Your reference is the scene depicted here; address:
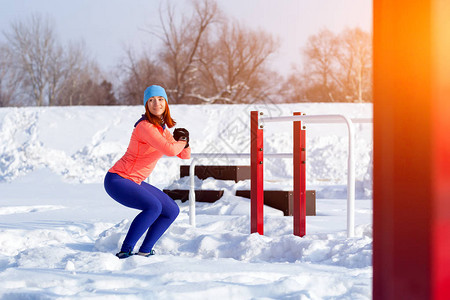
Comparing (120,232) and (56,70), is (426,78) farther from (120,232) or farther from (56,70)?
(56,70)

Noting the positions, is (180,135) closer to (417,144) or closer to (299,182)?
(299,182)

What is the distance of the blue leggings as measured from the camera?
3809 millimetres

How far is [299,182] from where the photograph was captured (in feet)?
15.7

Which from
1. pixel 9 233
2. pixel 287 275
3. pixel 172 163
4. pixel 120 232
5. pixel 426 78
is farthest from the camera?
pixel 172 163

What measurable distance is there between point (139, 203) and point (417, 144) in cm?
312

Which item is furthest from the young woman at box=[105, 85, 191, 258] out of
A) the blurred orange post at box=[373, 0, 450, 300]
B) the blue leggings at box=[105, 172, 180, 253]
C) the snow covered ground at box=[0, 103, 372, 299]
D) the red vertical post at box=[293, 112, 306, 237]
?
the blurred orange post at box=[373, 0, 450, 300]

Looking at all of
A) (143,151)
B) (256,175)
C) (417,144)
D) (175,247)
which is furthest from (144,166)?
(417,144)

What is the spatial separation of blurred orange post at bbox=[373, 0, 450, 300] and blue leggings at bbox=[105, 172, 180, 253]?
9.98 feet

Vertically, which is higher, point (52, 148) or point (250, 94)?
point (250, 94)

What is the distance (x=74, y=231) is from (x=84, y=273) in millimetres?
2398

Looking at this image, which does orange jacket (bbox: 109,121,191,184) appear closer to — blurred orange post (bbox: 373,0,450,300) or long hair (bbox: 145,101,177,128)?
long hair (bbox: 145,101,177,128)

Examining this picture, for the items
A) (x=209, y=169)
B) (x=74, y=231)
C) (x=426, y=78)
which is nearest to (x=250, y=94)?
(x=209, y=169)

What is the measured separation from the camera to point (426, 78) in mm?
839

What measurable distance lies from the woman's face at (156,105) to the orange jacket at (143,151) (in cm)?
11
